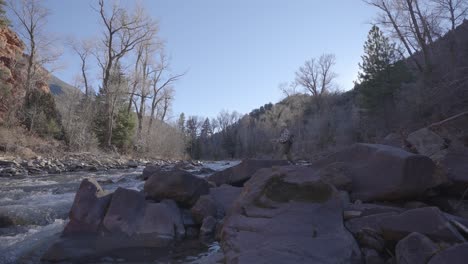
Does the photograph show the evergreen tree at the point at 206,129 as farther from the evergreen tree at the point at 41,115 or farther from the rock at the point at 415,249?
the rock at the point at 415,249

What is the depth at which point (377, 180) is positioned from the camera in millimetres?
5523

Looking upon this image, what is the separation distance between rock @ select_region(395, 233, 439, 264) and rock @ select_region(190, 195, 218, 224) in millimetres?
3319

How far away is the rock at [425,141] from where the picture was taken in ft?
31.9

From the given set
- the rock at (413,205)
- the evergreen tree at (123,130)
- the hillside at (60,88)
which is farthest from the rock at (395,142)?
the hillside at (60,88)

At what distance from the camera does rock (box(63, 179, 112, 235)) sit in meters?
5.25

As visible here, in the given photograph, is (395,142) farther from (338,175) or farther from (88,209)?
(88,209)

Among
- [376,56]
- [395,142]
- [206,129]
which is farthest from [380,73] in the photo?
[206,129]

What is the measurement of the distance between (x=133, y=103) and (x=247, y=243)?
32619 millimetres

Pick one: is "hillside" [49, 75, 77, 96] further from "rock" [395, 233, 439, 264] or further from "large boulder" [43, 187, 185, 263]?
"rock" [395, 233, 439, 264]

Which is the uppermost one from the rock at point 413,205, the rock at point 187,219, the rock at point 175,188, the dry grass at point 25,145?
the dry grass at point 25,145

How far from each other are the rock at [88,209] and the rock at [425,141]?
28.8ft

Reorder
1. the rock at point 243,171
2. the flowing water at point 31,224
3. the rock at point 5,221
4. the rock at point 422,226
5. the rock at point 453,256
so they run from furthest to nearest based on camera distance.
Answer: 1. the rock at point 243,171
2. the rock at point 5,221
3. the flowing water at point 31,224
4. the rock at point 422,226
5. the rock at point 453,256

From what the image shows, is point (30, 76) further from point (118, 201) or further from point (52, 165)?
point (118, 201)

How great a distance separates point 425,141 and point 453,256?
8.38 m
